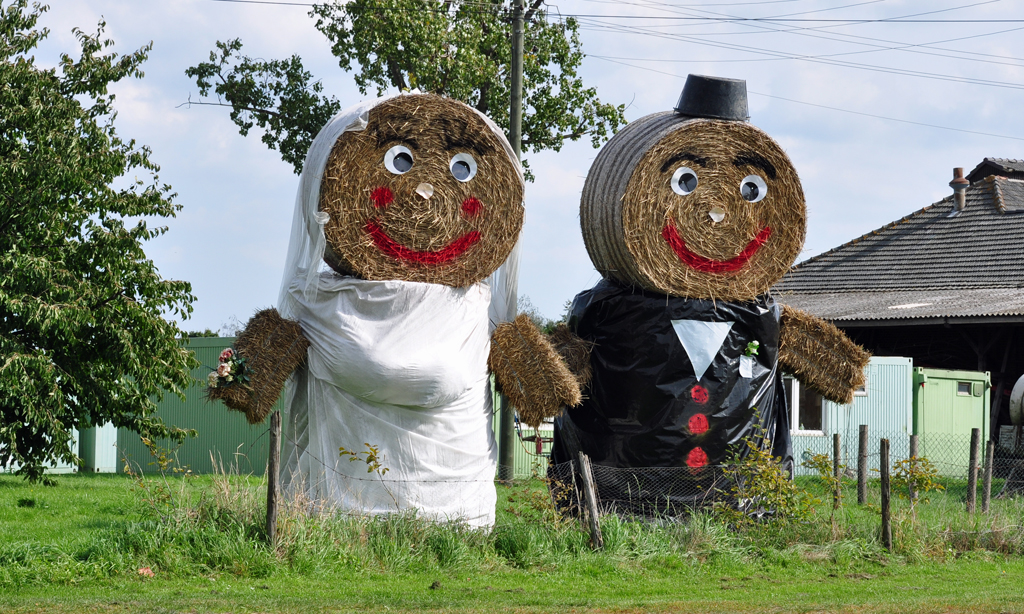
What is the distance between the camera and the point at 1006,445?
16.9 meters

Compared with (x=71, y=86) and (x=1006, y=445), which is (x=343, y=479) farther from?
(x=1006, y=445)

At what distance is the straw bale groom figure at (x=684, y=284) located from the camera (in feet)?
26.6

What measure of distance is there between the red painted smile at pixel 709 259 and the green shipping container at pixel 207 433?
7284 millimetres

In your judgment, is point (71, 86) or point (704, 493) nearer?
point (704, 493)

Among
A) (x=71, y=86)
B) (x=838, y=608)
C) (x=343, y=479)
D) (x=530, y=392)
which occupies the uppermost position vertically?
(x=71, y=86)

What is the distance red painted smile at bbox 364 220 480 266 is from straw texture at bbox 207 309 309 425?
84 cm

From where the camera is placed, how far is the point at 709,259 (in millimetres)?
8281

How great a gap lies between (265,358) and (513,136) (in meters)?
6.78

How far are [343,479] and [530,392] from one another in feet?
4.64

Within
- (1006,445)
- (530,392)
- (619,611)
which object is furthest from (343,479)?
(1006,445)

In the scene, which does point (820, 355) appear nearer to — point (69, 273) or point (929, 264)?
point (69, 273)

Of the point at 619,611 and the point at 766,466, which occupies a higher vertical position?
the point at 766,466

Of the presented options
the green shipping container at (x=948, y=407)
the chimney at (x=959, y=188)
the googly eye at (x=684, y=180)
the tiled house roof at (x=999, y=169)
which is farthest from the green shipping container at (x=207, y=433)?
the tiled house roof at (x=999, y=169)

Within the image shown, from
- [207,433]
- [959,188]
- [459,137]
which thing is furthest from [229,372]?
[959,188]
